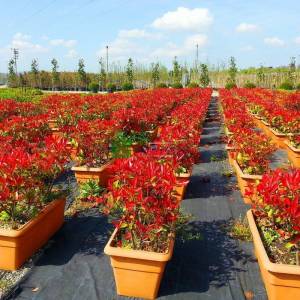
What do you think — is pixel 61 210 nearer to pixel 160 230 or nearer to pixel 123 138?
pixel 160 230

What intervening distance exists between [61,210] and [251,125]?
5371 millimetres

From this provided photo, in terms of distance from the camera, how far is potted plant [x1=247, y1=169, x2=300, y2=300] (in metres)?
3.03

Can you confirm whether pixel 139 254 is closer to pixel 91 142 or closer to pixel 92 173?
pixel 92 173

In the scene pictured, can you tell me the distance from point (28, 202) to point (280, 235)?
9.07 feet

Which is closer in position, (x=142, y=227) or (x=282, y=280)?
(x=282, y=280)

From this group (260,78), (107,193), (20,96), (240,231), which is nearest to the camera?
(240,231)

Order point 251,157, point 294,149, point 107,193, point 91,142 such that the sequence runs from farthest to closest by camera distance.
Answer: point 294,149 < point 91,142 < point 251,157 < point 107,193

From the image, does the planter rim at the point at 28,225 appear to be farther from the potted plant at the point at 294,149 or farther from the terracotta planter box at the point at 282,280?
the potted plant at the point at 294,149

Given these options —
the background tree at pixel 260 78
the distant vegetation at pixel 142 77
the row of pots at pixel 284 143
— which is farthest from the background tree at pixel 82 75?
the row of pots at pixel 284 143

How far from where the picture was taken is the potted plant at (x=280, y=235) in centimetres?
303

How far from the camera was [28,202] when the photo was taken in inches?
166

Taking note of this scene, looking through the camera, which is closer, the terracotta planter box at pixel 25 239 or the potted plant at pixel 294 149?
the terracotta planter box at pixel 25 239

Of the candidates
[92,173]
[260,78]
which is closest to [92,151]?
[92,173]

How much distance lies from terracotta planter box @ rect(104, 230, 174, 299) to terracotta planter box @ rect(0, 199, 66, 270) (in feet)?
3.53
